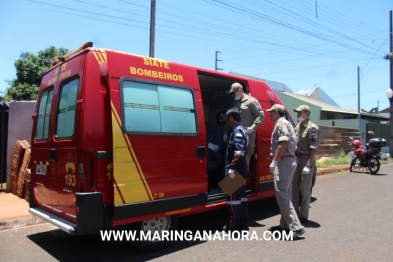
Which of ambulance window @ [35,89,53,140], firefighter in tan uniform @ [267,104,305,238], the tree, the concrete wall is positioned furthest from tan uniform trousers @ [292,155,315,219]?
the tree

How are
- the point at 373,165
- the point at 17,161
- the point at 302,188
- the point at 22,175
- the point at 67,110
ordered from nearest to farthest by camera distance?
the point at 67,110
the point at 302,188
the point at 22,175
the point at 17,161
the point at 373,165

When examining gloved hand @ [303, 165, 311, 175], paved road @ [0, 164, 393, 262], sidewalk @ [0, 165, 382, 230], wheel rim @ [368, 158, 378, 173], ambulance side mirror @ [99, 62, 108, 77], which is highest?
ambulance side mirror @ [99, 62, 108, 77]

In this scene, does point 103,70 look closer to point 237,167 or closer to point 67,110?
point 67,110

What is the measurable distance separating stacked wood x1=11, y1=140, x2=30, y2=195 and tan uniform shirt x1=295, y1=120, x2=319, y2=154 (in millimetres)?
5658

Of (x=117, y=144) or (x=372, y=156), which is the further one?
(x=372, y=156)

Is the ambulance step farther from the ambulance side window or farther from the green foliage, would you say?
the green foliage

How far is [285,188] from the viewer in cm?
480

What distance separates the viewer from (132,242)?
4008mm

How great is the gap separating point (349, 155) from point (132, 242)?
13801 millimetres

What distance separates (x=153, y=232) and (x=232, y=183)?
1.31 meters

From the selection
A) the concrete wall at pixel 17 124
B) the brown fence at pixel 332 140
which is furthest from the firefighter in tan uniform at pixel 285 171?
the brown fence at pixel 332 140

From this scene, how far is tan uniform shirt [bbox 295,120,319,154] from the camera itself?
17.8ft

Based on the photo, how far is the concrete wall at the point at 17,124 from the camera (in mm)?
7482

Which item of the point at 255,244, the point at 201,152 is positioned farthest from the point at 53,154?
the point at 255,244
